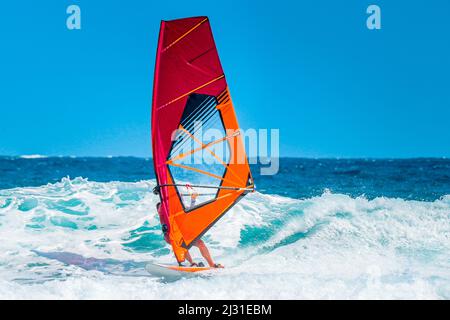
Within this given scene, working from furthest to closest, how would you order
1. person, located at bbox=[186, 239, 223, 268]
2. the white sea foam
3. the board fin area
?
person, located at bbox=[186, 239, 223, 268] → the board fin area → the white sea foam

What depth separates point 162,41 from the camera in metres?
6.50

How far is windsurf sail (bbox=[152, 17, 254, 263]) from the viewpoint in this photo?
660 centimetres

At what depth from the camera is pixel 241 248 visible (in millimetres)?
8609

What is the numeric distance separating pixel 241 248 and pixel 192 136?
2.59 meters

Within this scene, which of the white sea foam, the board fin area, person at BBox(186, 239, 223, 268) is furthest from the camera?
person at BBox(186, 239, 223, 268)

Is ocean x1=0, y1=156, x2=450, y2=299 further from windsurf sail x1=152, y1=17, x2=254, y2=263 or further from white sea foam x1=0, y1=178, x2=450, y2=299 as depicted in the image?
windsurf sail x1=152, y1=17, x2=254, y2=263

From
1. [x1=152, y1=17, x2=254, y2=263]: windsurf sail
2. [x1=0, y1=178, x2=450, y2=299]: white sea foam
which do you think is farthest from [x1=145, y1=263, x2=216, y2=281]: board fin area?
[x1=152, y1=17, x2=254, y2=263]: windsurf sail

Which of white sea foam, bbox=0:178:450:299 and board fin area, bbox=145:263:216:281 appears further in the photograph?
board fin area, bbox=145:263:216:281

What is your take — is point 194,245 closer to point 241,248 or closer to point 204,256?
point 204,256

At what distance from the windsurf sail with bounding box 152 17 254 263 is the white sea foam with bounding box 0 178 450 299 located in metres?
0.89

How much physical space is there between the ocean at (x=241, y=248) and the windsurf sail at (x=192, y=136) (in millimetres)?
929
